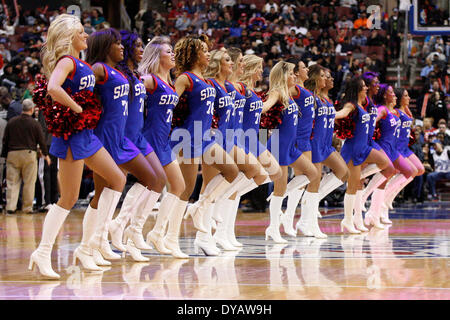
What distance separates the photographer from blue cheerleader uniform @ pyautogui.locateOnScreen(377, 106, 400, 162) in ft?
31.0

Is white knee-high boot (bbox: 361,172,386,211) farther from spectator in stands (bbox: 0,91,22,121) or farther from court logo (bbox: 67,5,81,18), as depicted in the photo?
court logo (bbox: 67,5,81,18)

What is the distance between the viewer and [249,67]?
24.9 ft

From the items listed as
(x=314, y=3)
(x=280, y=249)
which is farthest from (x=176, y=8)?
(x=280, y=249)

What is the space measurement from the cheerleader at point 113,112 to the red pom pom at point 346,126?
11.4 ft

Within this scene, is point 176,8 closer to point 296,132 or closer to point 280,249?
point 296,132

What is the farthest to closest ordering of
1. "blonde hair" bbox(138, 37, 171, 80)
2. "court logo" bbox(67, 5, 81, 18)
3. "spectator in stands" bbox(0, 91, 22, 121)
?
"court logo" bbox(67, 5, 81, 18), "spectator in stands" bbox(0, 91, 22, 121), "blonde hair" bbox(138, 37, 171, 80)

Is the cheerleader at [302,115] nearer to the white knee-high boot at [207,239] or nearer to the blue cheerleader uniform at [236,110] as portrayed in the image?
the blue cheerleader uniform at [236,110]

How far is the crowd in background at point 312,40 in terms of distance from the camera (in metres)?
15.7

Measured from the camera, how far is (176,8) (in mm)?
20734

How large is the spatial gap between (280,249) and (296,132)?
156 cm

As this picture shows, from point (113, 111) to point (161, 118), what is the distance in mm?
666

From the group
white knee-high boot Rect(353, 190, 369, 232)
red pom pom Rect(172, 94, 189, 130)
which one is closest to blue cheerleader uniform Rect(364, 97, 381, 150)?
white knee-high boot Rect(353, 190, 369, 232)

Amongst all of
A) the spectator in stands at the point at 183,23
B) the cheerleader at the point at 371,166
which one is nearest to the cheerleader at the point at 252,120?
the cheerleader at the point at 371,166

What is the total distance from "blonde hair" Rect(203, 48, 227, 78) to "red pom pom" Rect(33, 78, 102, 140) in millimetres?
1788
